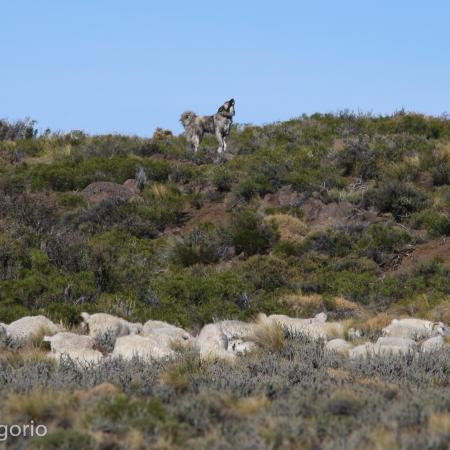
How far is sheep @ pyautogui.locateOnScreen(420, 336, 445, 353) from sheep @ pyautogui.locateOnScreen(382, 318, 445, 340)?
65 cm

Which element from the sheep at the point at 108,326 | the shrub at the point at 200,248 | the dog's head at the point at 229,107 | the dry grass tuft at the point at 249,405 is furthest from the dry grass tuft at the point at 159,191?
the dry grass tuft at the point at 249,405

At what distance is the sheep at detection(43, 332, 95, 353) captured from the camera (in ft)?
31.9

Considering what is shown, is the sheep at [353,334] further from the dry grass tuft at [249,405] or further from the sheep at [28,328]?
the dry grass tuft at [249,405]

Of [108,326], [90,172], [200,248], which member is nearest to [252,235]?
[200,248]

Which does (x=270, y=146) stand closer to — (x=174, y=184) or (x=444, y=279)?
(x=174, y=184)

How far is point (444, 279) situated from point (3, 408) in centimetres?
1066

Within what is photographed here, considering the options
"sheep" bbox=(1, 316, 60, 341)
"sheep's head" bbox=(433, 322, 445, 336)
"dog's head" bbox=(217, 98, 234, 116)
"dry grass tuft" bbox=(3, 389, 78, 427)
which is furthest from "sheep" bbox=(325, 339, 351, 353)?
"dog's head" bbox=(217, 98, 234, 116)

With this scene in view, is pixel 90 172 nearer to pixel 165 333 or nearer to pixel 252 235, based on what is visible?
pixel 252 235

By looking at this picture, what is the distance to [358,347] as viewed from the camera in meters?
9.88

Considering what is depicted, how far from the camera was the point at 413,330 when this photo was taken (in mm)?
11422

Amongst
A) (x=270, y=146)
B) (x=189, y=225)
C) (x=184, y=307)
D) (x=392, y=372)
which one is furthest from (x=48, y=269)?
(x=270, y=146)

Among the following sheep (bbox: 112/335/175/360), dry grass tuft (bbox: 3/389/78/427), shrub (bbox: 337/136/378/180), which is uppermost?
shrub (bbox: 337/136/378/180)

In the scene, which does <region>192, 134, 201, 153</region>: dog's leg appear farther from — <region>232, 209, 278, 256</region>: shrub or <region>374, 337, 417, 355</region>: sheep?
<region>374, 337, 417, 355</region>: sheep

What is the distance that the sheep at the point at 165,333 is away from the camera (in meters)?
10.7
